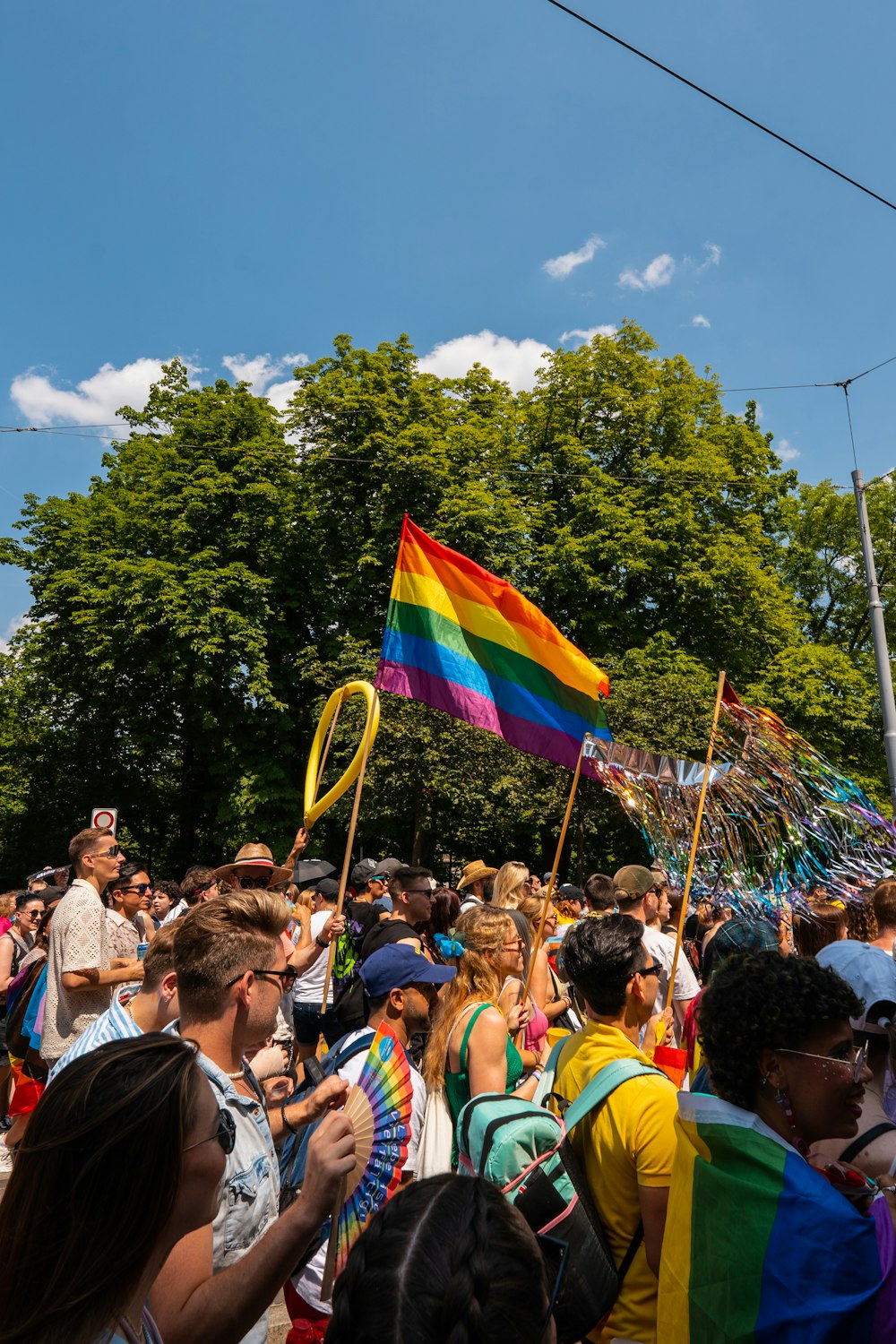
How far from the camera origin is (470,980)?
4113mm

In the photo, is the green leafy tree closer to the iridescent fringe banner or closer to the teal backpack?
the iridescent fringe banner

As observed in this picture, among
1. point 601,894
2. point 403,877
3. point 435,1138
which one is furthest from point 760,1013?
point 601,894

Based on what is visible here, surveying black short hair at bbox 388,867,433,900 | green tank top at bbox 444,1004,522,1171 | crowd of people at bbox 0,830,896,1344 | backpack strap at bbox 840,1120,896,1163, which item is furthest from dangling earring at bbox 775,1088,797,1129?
black short hair at bbox 388,867,433,900

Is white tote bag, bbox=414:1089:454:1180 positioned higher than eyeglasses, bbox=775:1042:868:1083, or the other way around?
eyeglasses, bbox=775:1042:868:1083

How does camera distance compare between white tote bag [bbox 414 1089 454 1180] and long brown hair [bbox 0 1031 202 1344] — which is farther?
white tote bag [bbox 414 1089 454 1180]

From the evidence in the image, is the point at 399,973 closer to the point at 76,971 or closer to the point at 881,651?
the point at 76,971

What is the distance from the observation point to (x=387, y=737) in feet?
70.6

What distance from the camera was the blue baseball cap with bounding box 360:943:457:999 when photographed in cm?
384

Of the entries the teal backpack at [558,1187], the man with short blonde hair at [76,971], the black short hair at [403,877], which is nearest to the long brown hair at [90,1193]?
the teal backpack at [558,1187]

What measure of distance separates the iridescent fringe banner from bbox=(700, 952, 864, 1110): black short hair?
366 centimetres

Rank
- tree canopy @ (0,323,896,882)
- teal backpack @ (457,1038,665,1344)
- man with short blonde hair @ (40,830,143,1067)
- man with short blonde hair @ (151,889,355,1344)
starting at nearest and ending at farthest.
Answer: man with short blonde hair @ (151,889,355,1344)
teal backpack @ (457,1038,665,1344)
man with short blonde hair @ (40,830,143,1067)
tree canopy @ (0,323,896,882)

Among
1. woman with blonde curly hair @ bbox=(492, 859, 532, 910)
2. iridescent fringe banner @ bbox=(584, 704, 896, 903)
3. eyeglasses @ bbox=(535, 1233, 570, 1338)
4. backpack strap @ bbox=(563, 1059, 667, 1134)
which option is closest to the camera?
eyeglasses @ bbox=(535, 1233, 570, 1338)

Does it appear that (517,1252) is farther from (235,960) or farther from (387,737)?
(387,737)

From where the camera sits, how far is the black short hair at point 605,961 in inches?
126
